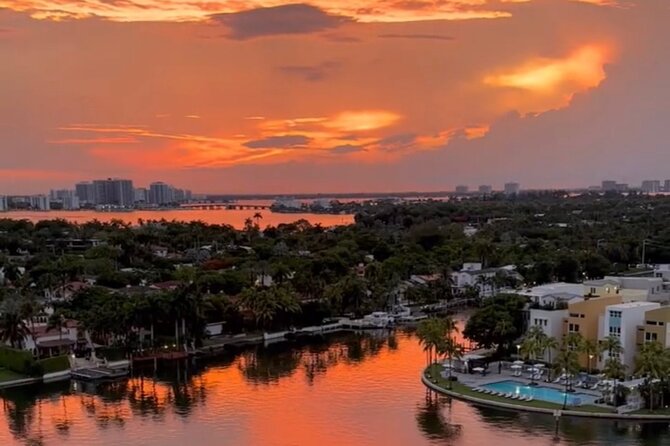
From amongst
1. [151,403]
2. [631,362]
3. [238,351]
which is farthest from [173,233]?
[631,362]

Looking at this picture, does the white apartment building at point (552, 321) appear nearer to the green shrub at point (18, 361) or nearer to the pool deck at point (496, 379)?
the pool deck at point (496, 379)

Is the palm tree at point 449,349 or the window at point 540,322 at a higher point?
the window at point 540,322

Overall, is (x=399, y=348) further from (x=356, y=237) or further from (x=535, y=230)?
(x=535, y=230)

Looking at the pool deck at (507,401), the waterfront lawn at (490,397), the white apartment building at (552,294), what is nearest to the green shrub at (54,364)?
the pool deck at (507,401)

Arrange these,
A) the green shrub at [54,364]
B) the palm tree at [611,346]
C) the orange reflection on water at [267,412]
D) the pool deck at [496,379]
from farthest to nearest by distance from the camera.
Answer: the green shrub at [54,364]
the pool deck at [496,379]
the palm tree at [611,346]
the orange reflection on water at [267,412]

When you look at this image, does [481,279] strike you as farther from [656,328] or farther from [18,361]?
[18,361]

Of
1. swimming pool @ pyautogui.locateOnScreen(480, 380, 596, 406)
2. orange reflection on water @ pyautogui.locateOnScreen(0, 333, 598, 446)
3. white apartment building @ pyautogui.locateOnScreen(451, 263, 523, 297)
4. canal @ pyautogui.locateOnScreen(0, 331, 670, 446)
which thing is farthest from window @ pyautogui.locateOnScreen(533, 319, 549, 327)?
white apartment building @ pyautogui.locateOnScreen(451, 263, 523, 297)
